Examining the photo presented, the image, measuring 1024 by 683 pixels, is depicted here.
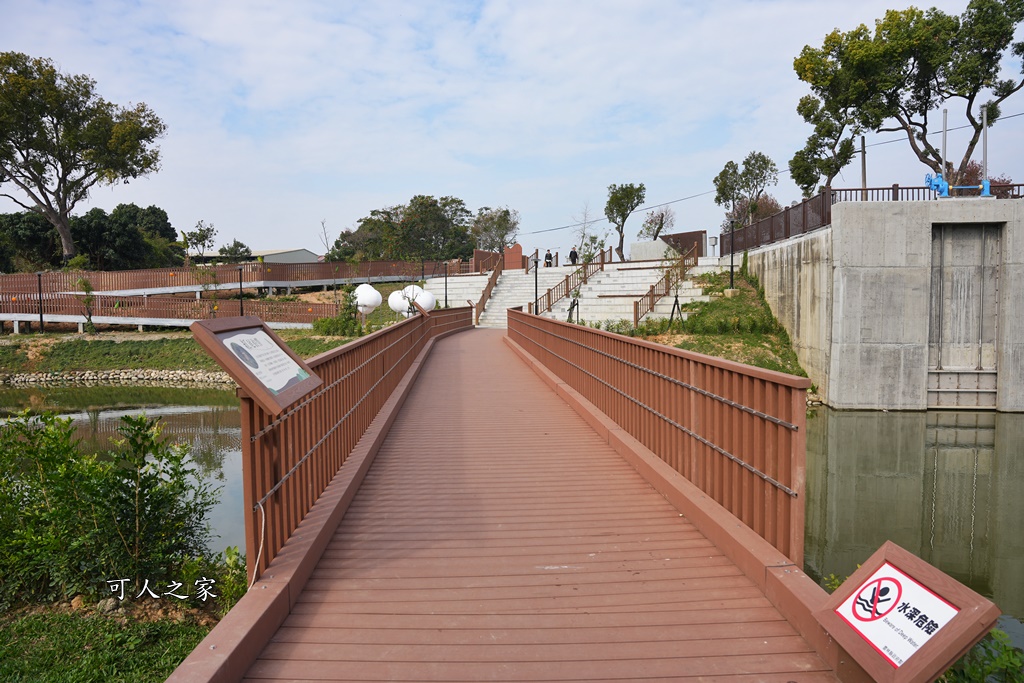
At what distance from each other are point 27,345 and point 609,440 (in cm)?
4041

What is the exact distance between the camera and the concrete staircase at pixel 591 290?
32.1 meters

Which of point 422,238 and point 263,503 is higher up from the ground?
point 422,238

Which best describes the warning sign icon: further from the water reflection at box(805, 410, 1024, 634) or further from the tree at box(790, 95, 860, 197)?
the tree at box(790, 95, 860, 197)

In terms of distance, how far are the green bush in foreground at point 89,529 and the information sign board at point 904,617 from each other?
5.77 metres

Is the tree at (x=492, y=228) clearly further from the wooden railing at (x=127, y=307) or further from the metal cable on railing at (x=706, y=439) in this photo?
the metal cable on railing at (x=706, y=439)

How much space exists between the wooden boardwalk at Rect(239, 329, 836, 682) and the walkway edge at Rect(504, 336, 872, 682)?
7 cm

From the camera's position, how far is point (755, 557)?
390cm

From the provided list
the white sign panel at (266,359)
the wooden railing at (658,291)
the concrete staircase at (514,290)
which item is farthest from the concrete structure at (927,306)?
the concrete staircase at (514,290)

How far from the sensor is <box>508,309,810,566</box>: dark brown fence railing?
3.74 metres

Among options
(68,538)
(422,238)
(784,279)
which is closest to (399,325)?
(68,538)

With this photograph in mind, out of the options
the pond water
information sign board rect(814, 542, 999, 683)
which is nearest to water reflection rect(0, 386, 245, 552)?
the pond water

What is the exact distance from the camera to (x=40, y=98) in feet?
154

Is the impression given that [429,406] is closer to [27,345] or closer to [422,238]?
[27,345]

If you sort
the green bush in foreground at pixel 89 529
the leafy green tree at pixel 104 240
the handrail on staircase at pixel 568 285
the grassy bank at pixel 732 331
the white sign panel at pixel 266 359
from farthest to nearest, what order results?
the leafy green tree at pixel 104 240 → the handrail on staircase at pixel 568 285 → the grassy bank at pixel 732 331 → the green bush in foreground at pixel 89 529 → the white sign panel at pixel 266 359
